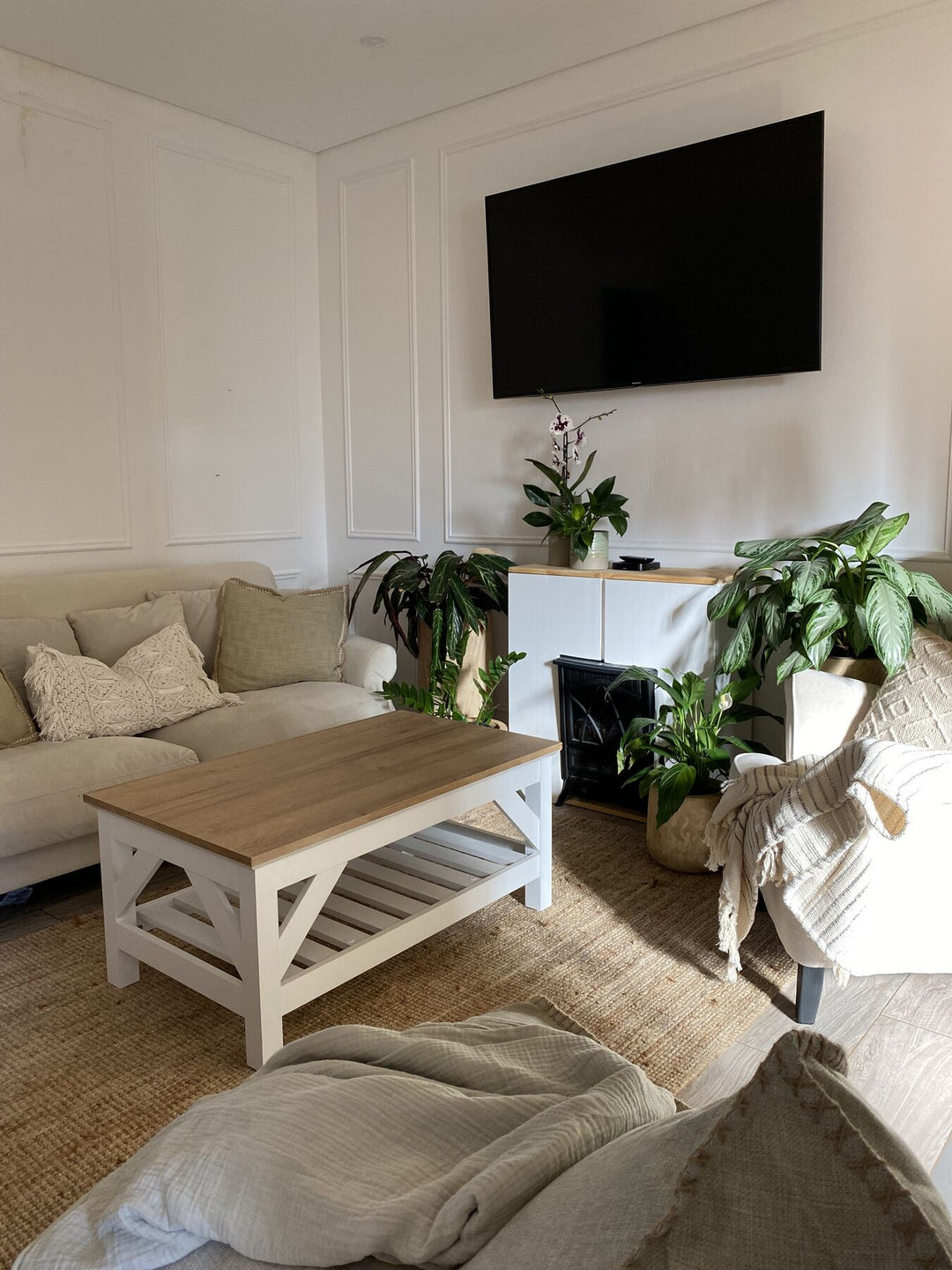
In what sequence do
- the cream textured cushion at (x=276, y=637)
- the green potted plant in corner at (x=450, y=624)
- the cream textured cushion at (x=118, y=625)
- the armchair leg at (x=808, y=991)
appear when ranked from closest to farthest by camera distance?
the armchair leg at (x=808, y=991), the cream textured cushion at (x=118, y=625), the cream textured cushion at (x=276, y=637), the green potted plant in corner at (x=450, y=624)

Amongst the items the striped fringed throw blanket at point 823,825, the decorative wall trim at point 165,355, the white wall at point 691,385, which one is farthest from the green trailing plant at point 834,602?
the decorative wall trim at point 165,355

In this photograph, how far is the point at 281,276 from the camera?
454 centimetres

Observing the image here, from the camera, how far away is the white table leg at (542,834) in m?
2.62

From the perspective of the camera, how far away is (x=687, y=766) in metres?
2.86

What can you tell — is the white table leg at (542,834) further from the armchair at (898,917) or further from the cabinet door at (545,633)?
the cabinet door at (545,633)

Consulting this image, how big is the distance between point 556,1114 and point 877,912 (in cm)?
143

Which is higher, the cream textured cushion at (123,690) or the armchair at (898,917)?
the cream textured cushion at (123,690)

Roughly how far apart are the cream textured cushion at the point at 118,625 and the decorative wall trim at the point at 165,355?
0.71m

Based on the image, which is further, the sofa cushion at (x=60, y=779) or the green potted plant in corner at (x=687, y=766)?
the green potted plant in corner at (x=687, y=766)

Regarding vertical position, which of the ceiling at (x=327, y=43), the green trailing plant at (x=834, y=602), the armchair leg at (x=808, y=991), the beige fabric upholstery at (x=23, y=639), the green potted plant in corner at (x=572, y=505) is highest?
the ceiling at (x=327, y=43)

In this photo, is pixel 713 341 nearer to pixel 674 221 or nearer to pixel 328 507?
pixel 674 221

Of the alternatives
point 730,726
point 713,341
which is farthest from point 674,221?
point 730,726

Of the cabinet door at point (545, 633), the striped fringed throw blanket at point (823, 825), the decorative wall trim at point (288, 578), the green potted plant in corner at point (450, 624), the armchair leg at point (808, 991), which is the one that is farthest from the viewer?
the decorative wall trim at point (288, 578)

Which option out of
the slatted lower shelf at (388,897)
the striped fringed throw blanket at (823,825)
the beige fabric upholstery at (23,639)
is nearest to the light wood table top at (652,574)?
the slatted lower shelf at (388,897)
